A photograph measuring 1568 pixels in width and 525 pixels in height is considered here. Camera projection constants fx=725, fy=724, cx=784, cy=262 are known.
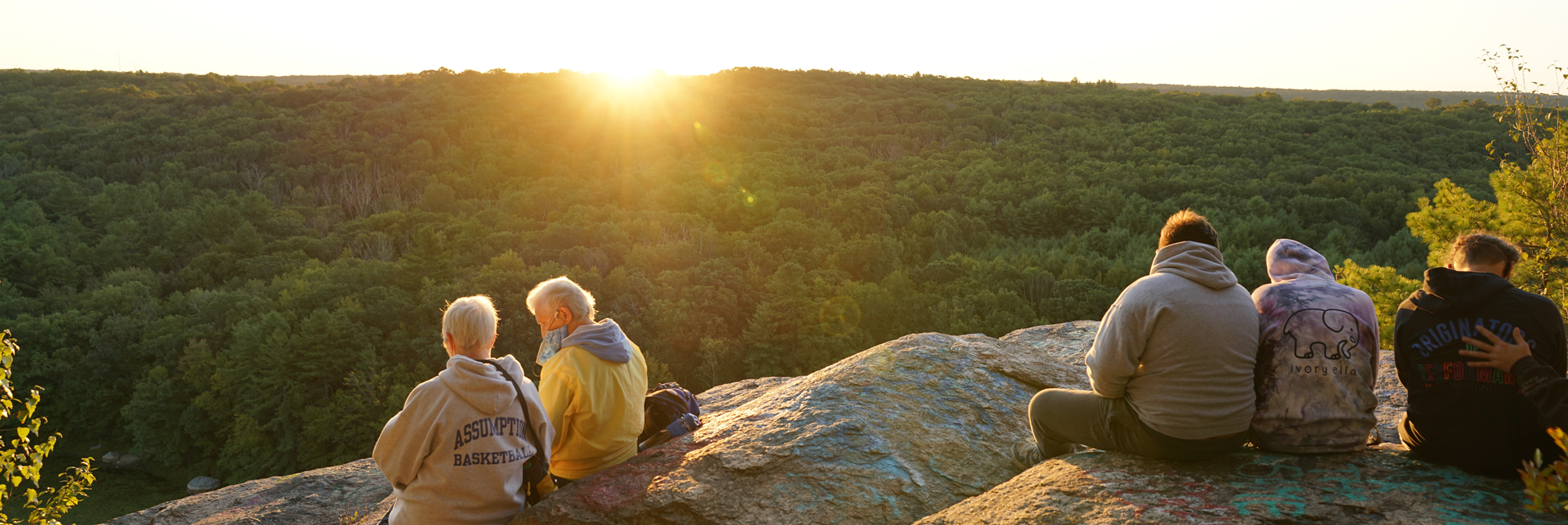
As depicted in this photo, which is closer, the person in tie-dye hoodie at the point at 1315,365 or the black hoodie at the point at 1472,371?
the black hoodie at the point at 1472,371

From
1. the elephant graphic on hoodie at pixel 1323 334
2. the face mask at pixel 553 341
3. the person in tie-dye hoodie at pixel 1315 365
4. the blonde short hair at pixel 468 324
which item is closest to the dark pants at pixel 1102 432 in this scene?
the person in tie-dye hoodie at pixel 1315 365

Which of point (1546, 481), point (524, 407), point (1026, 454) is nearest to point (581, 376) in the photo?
point (524, 407)

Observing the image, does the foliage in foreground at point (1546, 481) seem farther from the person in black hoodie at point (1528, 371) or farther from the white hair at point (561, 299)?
the white hair at point (561, 299)

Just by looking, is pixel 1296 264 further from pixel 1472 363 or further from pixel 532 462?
pixel 532 462

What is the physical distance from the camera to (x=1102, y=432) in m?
3.27

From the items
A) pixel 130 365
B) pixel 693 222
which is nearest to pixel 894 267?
pixel 693 222

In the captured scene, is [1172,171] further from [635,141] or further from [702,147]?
[635,141]

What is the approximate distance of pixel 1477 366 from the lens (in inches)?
105

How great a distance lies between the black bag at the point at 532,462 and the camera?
3324 millimetres

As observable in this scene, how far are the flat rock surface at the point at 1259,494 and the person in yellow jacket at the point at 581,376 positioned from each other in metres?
1.67

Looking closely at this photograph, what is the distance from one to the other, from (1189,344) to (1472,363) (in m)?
0.98

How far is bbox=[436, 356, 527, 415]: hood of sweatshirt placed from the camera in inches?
124

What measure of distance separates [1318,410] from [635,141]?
3850 cm

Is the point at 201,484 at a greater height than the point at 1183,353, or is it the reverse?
the point at 1183,353
